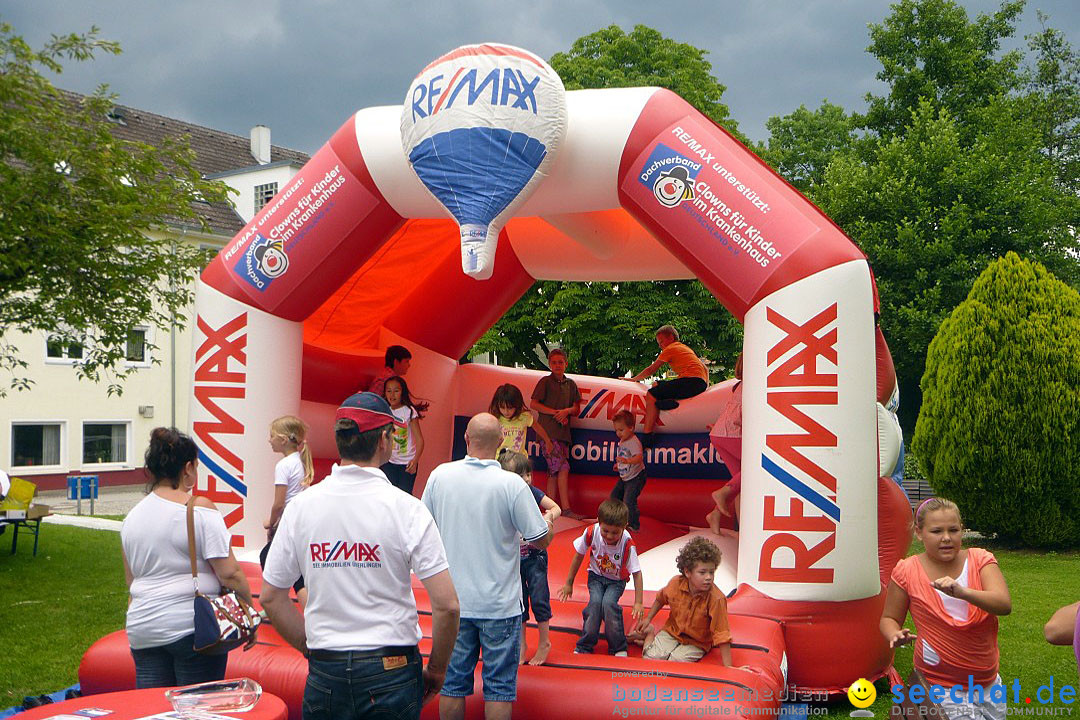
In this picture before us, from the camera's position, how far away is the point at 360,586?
2568 millimetres

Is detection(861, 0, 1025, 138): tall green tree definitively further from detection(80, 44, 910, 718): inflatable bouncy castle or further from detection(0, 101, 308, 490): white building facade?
detection(80, 44, 910, 718): inflatable bouncy castle

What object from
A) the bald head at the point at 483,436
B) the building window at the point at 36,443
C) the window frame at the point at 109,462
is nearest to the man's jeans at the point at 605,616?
the bald head at the point at 483,436

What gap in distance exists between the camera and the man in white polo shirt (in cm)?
254

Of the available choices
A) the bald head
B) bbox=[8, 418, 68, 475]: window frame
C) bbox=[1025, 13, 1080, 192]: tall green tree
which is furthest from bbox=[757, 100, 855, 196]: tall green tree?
the bald head

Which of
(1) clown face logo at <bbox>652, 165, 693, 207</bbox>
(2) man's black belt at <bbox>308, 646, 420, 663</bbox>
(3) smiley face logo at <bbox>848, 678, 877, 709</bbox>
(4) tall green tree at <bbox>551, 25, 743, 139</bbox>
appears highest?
(4) tall green tree at <bbox>551, 25, 743, 139</bbox>

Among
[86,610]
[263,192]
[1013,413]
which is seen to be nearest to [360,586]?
[86,610]

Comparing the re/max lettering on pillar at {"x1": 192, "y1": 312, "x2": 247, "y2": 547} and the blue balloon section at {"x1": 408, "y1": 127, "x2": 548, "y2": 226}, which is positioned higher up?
the blue balloon section at {"x1": 408, "y1": 127, "x2": 548, "y2": 226}

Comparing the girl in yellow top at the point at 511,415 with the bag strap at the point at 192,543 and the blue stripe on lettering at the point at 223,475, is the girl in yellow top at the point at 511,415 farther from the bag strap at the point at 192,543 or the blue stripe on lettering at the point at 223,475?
the bag strap at the point at 192,543

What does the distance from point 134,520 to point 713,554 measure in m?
2.34

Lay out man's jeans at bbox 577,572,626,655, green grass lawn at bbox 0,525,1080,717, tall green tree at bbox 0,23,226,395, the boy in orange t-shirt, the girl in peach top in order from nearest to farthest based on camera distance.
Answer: the girl in peach top, man's jeans at bbox 577,572,626,655, green grass lawn at bbox 0,525,1080,717, tall green tree at bbox 0,23,226,395, the boy in orange t-shirt

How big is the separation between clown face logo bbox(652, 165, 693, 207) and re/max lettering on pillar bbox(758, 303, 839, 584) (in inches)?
32.2

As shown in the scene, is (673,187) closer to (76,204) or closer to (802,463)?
(802,463)

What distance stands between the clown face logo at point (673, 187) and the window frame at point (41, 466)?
17468 mm

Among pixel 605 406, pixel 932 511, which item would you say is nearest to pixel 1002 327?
pixel 605 406
